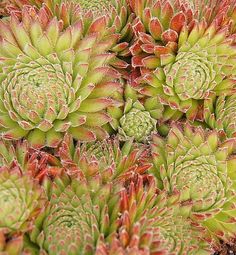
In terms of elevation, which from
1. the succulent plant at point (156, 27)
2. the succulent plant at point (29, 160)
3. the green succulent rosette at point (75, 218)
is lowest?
the green succulent rosette at point (75, 218)

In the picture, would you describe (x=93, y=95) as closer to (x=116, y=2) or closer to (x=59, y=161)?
(x=59, y=161)

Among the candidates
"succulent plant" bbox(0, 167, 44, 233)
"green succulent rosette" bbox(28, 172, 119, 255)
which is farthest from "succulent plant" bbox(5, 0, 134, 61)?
"succulent plant" bbox(0, 167, 44, 233)

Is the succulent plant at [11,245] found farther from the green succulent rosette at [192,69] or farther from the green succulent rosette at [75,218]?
the green succulent rosette at [192,69]

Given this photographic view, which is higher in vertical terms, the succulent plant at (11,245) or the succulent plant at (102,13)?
the succulent plant at (102,13)

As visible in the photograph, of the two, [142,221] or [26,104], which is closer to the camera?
[142,221]

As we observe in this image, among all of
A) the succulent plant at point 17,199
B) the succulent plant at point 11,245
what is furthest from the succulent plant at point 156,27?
the succulent plant at point 11,245

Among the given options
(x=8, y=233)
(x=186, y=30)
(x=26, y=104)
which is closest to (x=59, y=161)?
(x=26, y=104)

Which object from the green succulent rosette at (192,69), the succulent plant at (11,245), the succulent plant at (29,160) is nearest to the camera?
the succulent plant at (11,245)

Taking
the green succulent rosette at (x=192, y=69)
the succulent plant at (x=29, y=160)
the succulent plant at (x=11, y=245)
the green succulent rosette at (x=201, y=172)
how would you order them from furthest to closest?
the green succulent rosette at (x=192, y=69) < the green succulent rosette at (x=201, y=172) < the succulent plant at (x=29, y=160) < the succulent plant at (x=11, y=245)
